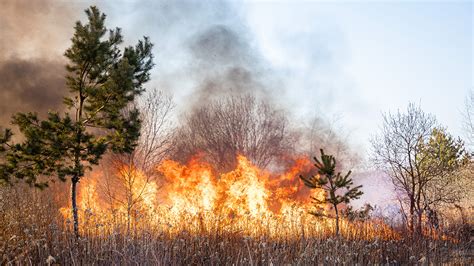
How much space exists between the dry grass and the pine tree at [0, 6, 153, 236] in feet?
3.35

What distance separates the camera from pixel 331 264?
288 inches

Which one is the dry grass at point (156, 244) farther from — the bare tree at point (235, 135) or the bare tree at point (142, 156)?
the bare tree at point (235, 135)

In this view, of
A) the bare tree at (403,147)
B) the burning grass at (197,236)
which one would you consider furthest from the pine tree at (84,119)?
the bare tree at (403,147)

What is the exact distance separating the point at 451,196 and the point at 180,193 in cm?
1497

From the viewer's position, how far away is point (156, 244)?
26.1 feet

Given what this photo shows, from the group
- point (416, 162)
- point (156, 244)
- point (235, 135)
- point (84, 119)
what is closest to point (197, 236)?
point (156, 244)

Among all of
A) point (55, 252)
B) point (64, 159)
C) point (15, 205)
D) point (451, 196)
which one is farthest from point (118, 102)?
point (451, 196)

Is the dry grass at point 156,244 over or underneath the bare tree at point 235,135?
underneath

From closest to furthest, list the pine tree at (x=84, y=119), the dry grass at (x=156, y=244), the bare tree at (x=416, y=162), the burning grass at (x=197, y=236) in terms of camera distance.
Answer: the dry grass at (x=156, y=244), the burning grass at (x=197, y=236), the pine tree at (x=84, y=119), the bare tree at (x=416, y=162)

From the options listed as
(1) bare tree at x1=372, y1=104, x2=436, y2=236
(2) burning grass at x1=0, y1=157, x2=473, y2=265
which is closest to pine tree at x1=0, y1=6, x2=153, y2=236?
(2) burning grass at x1=0, y1=157, x2=473, y2=265

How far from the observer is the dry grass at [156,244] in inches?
291

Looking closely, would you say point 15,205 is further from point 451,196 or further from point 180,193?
point 451,196

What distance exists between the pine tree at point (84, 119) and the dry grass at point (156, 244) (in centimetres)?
102

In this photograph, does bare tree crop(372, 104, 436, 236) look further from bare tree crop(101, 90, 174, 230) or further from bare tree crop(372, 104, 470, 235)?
bare tree crop(101, 90, 174, 230)
